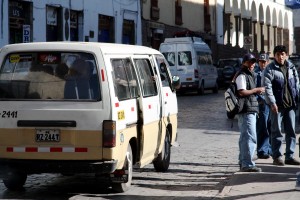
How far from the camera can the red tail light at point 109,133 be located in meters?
9.12

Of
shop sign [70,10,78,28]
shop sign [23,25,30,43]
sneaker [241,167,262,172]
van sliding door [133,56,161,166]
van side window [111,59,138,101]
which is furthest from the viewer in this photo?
shop sign [70,10,78,28]

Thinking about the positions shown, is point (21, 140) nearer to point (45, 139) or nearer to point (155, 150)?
point (45, 139)

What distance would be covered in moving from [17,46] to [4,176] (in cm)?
158

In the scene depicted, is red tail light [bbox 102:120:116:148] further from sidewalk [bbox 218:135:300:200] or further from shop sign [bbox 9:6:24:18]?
shop sign [bbox 9:6:24:18]

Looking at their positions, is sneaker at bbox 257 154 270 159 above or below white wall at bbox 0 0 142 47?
below

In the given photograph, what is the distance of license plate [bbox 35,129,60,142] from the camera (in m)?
9.21

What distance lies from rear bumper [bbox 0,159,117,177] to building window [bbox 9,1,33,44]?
21070mm

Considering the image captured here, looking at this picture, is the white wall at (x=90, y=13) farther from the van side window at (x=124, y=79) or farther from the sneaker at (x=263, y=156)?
the van side window at (x=124, y=79)

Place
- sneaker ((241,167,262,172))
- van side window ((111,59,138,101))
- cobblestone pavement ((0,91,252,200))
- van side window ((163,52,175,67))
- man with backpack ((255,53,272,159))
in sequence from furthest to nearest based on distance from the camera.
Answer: van side window ((163,52,175,67)), man with backpack ((255,53,272,159)), sneaker ((241,167,262,172)), cobblestone pavement ((0,91,252,200)), van side window ((111,59,138,101))

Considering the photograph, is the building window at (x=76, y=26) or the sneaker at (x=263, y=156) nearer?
the sneaker at (x=263, y=156)

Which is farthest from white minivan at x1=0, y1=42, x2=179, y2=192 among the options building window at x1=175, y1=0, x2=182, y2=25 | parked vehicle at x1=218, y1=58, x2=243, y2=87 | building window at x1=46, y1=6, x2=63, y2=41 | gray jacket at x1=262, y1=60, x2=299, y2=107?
building window at x1=175, y1=0, x2=182, y2=25

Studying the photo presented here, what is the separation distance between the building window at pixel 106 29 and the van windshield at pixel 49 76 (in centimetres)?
2879

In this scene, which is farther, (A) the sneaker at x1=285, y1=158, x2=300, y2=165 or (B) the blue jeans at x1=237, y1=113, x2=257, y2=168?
(A) the sneaker at x1=285, y1=158, x2=300, y2=165

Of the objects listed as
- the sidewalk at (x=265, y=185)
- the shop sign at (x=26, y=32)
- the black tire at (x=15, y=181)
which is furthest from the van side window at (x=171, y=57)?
the black tire at (x=15, y=181)
